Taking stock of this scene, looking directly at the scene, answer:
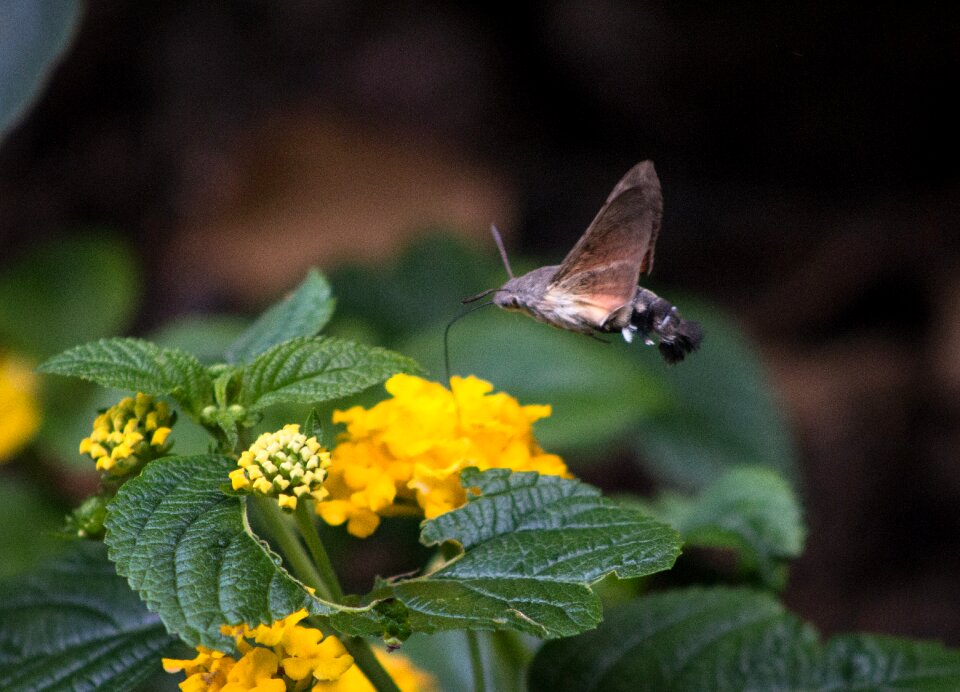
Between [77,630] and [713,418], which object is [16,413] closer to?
[77,630]

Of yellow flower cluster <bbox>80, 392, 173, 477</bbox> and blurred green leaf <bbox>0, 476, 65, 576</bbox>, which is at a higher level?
yellow flower cluster <bbox>80, 392, 173, 477</bbox>

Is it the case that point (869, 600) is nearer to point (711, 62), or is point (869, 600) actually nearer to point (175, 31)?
point (711, 62)

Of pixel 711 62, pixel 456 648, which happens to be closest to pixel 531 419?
pixel 456 648

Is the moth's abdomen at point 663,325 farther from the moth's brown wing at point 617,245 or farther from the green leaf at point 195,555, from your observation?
the green leaf at point 195,555

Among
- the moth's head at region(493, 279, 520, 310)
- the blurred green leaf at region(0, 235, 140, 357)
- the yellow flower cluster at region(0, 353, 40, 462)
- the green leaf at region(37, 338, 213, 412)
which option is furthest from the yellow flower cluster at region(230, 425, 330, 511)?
the blurred green leaf at region(0, 235, 140, 357)

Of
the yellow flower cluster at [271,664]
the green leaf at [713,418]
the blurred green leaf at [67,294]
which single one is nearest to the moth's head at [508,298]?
the yellow flower cluster at [271,664]

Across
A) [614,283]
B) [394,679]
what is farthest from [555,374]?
[614,283]

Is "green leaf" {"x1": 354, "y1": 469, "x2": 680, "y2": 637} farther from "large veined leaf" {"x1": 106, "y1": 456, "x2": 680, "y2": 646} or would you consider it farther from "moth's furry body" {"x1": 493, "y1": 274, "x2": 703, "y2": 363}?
"moth's furry body" {"x1": 493, "y1": 274, "x2": 703, "y2": 363}
